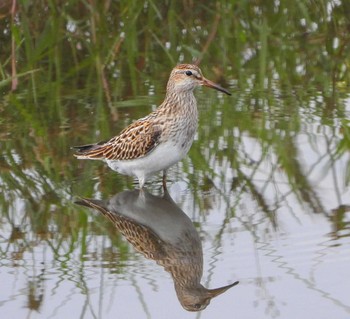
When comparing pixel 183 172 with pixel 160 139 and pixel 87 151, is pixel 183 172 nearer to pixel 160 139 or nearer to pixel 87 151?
pixel 160 139

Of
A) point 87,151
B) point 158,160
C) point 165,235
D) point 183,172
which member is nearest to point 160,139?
point 158,160

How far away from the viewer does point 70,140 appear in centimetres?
1067

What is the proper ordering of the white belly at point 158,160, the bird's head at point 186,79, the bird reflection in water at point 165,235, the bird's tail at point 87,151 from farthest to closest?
1. the bird's tail at point 87,151
2. the bird's head at point 186,79
3. the white belly at point 158,160
4. the bird reflection in water at point 165,235

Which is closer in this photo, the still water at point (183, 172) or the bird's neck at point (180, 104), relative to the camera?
the still water at point (183, 172)

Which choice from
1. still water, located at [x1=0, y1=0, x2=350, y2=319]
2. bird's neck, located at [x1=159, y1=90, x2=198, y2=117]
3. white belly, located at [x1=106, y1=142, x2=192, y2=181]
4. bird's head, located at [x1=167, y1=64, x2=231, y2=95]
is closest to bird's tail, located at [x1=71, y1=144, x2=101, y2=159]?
still water, located at [x1=0, y1=0, x2=350, y2=319]

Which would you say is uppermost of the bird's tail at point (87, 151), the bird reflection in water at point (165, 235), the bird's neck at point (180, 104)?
the bird's neck at point (180, 104)

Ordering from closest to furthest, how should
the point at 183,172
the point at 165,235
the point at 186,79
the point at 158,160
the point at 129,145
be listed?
the point at 165,235
the point at 158,160
the point at 129,145
the point at 186,79
the point at 183,172

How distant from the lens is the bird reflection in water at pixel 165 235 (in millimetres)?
7430

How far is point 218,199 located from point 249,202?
240 mm

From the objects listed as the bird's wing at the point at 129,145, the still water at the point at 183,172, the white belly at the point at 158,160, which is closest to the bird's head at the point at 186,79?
the bird's wing at the point at 129,145

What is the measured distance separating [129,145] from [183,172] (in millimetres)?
624

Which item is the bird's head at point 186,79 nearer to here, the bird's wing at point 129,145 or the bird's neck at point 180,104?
the bird's neck at point 180,104

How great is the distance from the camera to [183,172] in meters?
9.91

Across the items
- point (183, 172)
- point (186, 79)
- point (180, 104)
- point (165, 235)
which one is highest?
point (186, 79)
